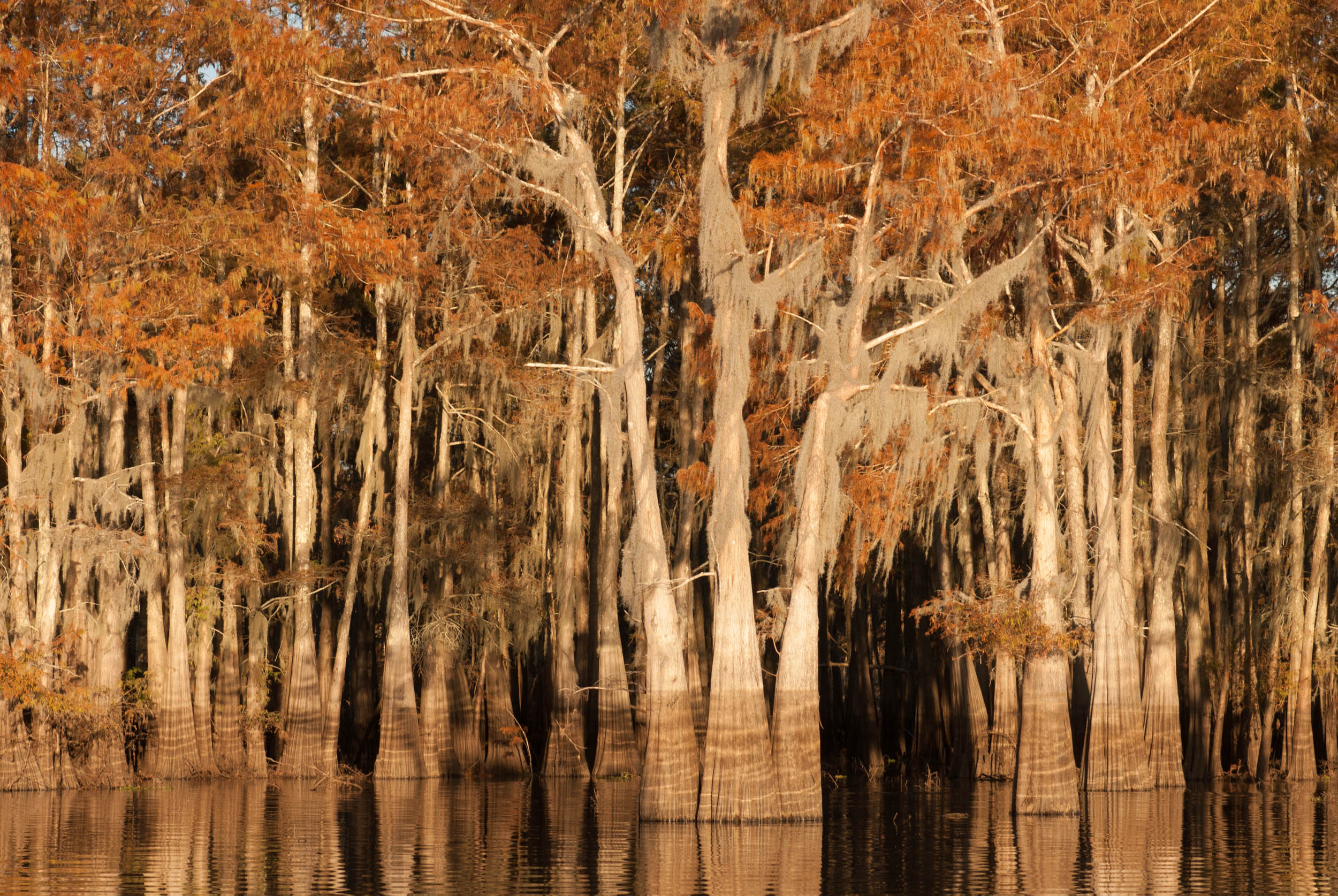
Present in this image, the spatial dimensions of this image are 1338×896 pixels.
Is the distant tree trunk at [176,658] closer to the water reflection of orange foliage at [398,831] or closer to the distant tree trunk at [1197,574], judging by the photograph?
Result: the water reflection of orange foliage at [398,831]

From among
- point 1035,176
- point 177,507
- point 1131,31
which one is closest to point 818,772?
point 1035,176

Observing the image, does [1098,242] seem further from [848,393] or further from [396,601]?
[396,601]

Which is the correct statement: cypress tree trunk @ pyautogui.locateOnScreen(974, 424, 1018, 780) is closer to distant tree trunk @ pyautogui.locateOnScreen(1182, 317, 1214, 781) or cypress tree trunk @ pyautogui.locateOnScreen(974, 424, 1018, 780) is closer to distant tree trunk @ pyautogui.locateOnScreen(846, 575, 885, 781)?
distant tree trunk @ pyautogui.locateOnScreen(846, 575, 885, 781)

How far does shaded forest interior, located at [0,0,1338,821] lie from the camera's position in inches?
755

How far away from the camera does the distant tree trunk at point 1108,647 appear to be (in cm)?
2153

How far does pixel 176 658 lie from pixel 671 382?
12.8 meters

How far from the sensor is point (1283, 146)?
26422 mm

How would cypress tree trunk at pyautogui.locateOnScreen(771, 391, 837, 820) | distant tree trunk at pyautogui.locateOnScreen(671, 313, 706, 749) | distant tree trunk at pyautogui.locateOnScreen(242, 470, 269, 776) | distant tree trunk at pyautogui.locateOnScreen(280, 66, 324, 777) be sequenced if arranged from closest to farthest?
cypress tree trunk at pyautogui.locateOnScreen(771, 391, 837, 820)
distant tree trunk at pyautogui.locateOnScreen(671, 313, 706, 749)
distant tree trunk at pyautogui.locateOnScreen(280, 66, 324, 777)
distant tree trunk at pyautogui.locateOnScreen(242, 470, 269, 776)

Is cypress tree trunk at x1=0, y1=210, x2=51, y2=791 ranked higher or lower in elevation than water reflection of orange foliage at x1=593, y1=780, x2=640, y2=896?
higher

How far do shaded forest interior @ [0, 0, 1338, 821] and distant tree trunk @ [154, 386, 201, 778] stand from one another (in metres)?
0.08

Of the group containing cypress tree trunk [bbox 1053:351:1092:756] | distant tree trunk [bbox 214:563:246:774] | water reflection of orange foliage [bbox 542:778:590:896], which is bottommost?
water reflection of orange foliage [bbox 542:778:590:896]

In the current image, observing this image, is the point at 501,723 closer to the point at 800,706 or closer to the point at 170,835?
the point at 170,835

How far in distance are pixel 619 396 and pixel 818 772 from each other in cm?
528

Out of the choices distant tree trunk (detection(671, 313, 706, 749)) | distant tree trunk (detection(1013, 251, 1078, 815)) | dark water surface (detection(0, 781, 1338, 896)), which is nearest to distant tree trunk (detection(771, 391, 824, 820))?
dark water surface (detection(0, 781, 1338, 896))
